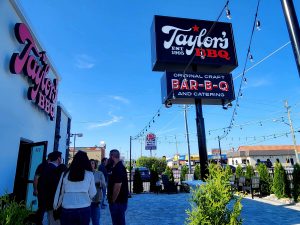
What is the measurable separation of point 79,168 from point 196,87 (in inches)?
335

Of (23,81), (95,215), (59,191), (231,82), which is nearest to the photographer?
(59,191)

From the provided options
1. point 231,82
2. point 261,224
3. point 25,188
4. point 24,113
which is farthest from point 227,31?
point 25,188

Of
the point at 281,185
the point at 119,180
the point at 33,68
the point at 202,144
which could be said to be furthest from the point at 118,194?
the point at 281,185

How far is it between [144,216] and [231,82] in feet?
24.1

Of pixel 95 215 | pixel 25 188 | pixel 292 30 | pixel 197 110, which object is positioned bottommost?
pixel 95 215

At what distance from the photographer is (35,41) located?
941cm

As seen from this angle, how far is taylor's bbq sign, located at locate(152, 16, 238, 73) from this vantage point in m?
11.9

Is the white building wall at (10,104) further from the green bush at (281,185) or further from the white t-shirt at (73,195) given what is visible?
the green bush at (281,185)

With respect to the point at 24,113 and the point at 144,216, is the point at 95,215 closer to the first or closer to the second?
the point at 144,216

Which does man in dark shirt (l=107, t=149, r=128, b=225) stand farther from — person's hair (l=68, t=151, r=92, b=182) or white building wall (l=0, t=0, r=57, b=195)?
white building wall (l=0, t=0, r=57, b=195)

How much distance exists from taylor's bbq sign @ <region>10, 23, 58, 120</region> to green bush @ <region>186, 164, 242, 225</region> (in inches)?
243

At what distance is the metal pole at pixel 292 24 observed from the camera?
326 centimetres

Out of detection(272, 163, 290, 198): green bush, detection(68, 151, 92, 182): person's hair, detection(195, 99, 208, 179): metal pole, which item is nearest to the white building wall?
detection(68, 151, 92, 182): person's hair

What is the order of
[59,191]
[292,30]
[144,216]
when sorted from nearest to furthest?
1. [292,30]
2. [59,191]
3. [144,216]
